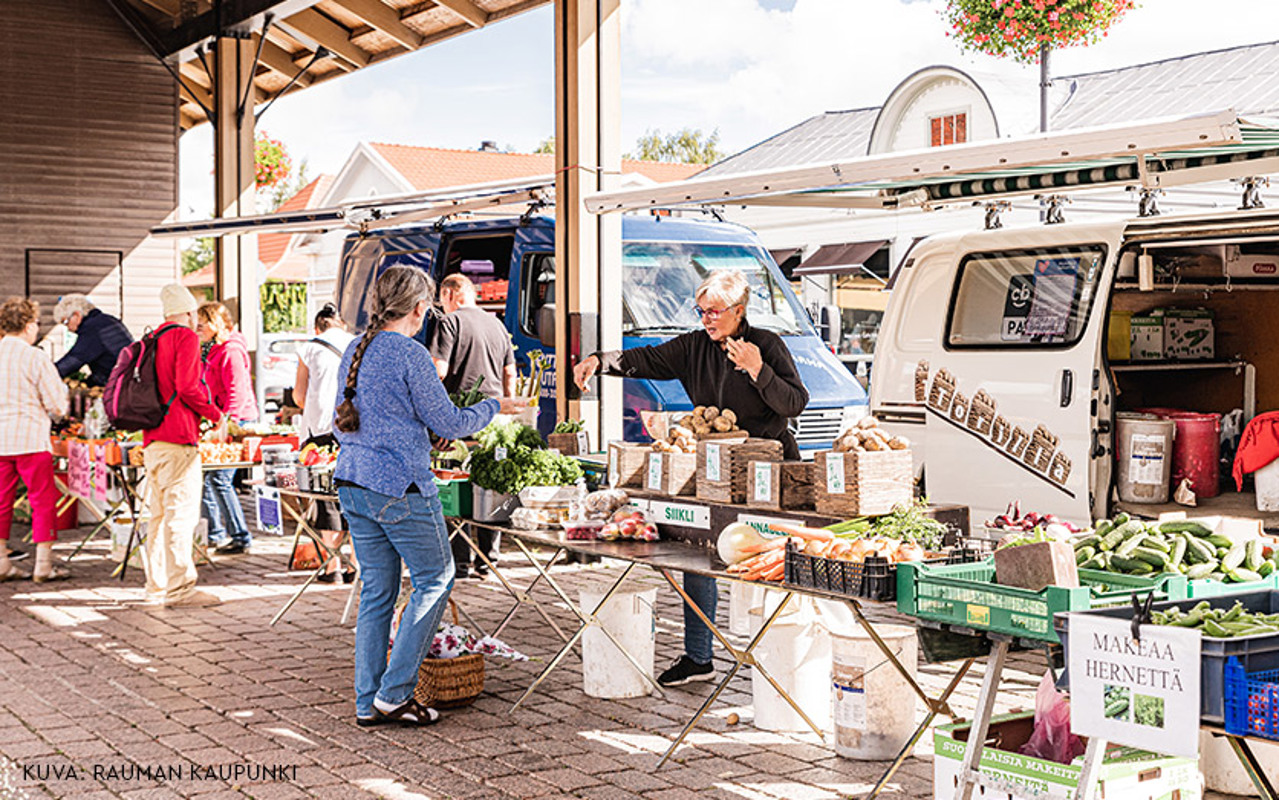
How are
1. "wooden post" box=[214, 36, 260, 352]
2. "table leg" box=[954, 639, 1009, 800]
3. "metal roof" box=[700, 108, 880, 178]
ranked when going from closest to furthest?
"table leg" box=[954, 639, 1009, 800]
"wooden post" box=[214, 36, 260, 352]
"metal roof" box=[700, 108, 880, 178]

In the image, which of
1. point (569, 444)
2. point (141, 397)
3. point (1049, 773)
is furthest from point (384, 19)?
point (1049, 773)

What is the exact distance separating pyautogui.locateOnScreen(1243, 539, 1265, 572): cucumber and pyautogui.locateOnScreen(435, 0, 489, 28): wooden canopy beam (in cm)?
848

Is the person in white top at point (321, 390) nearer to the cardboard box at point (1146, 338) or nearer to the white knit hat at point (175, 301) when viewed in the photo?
the white knit hat at point (175, 301)

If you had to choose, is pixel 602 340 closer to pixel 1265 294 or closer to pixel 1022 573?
pixel 1265 294

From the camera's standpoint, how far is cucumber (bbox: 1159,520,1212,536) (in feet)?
14.6

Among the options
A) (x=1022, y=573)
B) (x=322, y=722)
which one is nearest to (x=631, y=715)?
(x=322, y=722)

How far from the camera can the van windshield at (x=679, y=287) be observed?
10406 mm

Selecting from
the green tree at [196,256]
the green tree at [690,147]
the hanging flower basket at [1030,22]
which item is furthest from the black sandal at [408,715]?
the green tree at [690,147]

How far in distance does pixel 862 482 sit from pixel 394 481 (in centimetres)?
188

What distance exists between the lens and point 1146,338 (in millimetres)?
8016

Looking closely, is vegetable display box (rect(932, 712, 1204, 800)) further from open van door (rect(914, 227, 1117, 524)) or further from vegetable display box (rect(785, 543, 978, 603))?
open van door (rect(914, 227, 1117, 524))

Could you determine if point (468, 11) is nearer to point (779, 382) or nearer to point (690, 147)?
point (779, 382)

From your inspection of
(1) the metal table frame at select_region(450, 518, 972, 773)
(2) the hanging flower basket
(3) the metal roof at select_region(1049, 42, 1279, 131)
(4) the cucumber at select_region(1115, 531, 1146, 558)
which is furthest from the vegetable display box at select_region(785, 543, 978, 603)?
(3) the metal roof at select_region(1049, 42, 1279, 131)

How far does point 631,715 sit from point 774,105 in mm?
121362
